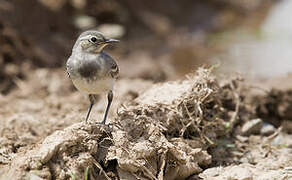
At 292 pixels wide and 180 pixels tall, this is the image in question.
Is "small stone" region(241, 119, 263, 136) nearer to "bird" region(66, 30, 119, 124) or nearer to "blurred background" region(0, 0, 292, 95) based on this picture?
"blurred background" region(0, 0, 292, 95)

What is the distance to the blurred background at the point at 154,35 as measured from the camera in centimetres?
949

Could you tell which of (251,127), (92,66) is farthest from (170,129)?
(251,127)

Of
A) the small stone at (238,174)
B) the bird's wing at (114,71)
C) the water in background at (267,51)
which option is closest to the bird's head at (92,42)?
the bird's wing at (114,71)

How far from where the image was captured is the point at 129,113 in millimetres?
5109

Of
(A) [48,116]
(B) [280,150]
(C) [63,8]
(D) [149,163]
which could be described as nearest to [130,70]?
(C) [63,8]

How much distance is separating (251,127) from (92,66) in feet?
8.15

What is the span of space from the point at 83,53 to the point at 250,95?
2.96 meters

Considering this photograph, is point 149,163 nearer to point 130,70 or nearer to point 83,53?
point 83,53

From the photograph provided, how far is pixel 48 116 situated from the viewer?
266 inches

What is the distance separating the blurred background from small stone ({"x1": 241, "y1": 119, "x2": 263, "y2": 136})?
5.56ft

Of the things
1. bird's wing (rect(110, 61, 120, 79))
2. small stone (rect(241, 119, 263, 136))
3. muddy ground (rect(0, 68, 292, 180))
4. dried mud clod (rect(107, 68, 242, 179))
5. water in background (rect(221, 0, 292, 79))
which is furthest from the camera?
water in background (rect(221, 0, 292, 79))

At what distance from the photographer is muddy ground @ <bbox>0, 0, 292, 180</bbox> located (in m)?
4.57

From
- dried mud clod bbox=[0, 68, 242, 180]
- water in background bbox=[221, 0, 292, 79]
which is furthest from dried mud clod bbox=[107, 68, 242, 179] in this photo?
water in background bbox=[221, 0, 292, 79]

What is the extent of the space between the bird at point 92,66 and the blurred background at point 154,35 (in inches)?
138
